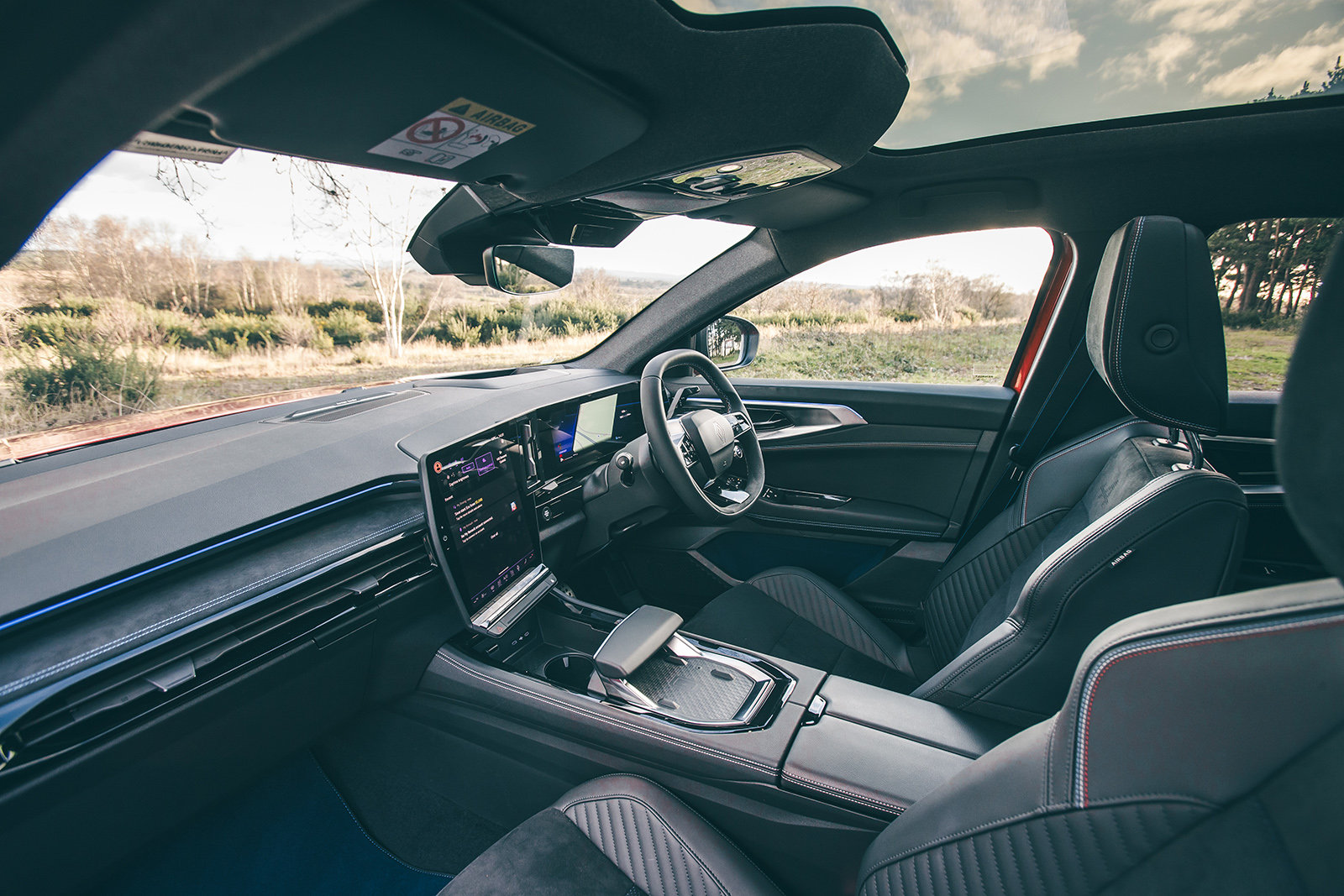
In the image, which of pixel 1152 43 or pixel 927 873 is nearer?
pixel 927 873

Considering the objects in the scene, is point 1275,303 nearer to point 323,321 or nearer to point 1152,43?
point 1152,43

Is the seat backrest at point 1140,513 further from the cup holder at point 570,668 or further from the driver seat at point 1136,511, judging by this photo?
the cup holder at point 570,668

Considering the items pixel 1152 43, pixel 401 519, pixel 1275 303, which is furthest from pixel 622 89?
pixel 1275 303

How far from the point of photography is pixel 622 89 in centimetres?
115

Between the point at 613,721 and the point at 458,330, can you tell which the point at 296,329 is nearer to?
the point at 458,330

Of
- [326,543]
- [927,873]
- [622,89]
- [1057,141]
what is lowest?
[927,873]

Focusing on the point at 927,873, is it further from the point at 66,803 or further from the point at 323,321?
the point at 323,321

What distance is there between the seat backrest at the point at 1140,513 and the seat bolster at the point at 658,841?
1.92 ft

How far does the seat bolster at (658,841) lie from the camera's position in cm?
110

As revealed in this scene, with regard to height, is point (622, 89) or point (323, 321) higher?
point (622, 89)

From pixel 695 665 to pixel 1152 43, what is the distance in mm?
1815

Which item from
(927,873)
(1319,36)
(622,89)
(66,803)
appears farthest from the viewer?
(1319,36)

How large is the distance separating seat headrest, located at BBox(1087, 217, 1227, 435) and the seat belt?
0.77 metres

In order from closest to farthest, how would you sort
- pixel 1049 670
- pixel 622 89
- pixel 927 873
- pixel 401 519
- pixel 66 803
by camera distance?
pixel 927 873, pixel 66 803, pixel 622 89, pixel 1049 670, pixel 401 519
